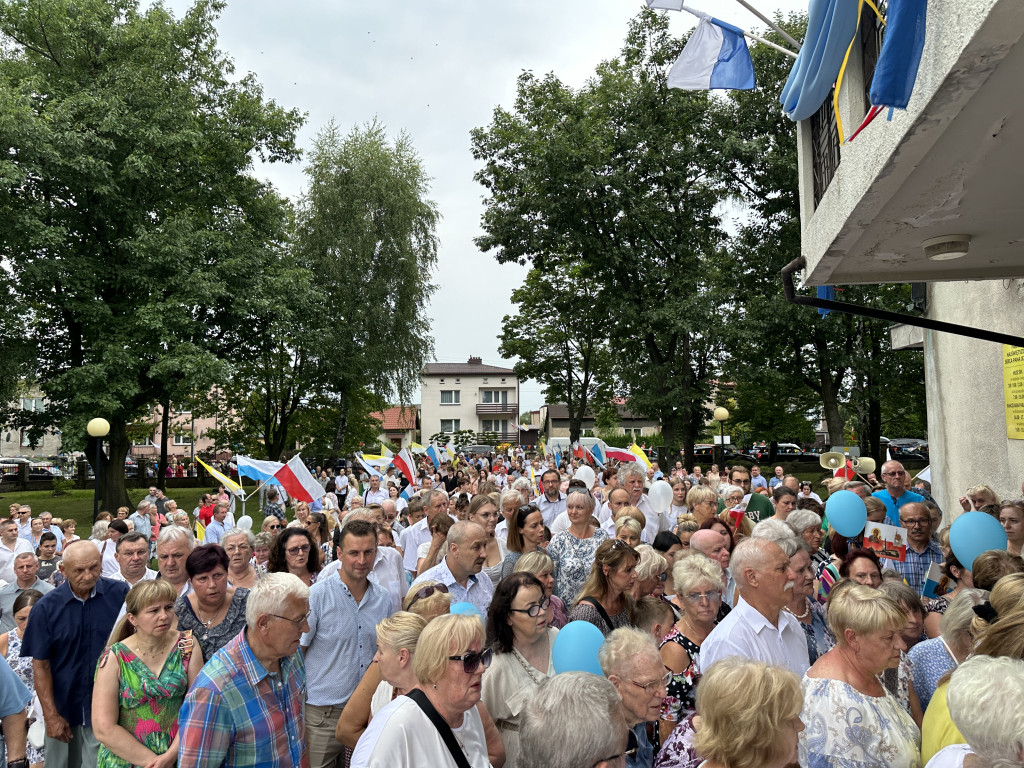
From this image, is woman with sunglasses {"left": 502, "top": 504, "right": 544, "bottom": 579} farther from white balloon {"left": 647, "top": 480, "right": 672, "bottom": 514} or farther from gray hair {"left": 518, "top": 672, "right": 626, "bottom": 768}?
white balloon {"left": 647, "top": 480, "right": 672, "bottom": 514}

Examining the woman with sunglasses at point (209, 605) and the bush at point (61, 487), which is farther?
the bush at point (61, 487)

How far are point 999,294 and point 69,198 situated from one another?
24.9 m

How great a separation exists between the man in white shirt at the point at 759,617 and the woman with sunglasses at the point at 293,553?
332 centimetres

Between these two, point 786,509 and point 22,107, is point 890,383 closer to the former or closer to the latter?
point 786,509

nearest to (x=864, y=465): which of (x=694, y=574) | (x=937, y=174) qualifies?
(x=937, y=174)

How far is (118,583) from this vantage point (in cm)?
528

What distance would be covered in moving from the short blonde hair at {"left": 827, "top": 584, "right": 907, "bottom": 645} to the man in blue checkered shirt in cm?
325

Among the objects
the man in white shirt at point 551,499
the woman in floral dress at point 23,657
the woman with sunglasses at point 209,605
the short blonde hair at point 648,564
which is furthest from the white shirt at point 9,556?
the short blonde hair at point 648,564

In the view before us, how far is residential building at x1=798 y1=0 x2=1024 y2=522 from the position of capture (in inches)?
132

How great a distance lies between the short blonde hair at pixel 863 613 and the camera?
3.23 m

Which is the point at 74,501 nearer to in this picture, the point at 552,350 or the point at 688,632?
the point at 552,350

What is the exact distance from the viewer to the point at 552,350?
42.1 m

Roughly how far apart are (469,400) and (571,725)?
88426 millimetres

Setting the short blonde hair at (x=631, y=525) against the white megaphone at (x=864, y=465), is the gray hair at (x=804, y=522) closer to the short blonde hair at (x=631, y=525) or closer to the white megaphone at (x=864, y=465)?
the short blonde hair at (x=631, y=525)
